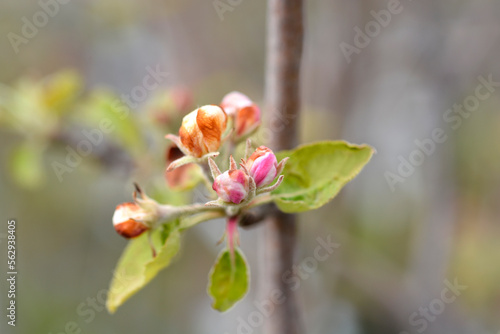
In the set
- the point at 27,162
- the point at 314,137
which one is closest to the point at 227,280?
the point at 27,162

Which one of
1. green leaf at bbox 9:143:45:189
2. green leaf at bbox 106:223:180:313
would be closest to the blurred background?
green leaf at bbox 9:143:45:189

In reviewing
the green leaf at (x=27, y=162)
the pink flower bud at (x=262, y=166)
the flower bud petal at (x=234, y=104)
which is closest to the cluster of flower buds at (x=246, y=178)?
the pink flower bud at (x=262, y=166)

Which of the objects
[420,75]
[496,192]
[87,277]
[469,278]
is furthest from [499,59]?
[87,277]

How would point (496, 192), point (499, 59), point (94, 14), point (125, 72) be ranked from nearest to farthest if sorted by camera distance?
1. point (499, 59)
2. point (496, 192)
3. point (94, 14)
4. point (125, 72)

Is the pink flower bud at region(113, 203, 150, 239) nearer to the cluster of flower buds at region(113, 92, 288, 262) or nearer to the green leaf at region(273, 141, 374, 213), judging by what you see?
the cluster of flower buds at region(113, 92, 288, 262)

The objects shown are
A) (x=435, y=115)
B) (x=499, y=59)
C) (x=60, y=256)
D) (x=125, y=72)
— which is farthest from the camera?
(x=60, y=256)

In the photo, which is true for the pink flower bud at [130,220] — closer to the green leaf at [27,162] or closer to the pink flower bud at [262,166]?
the pink flower bud at [262,166]

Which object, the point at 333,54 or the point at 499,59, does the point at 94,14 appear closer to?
the point at 333,54
